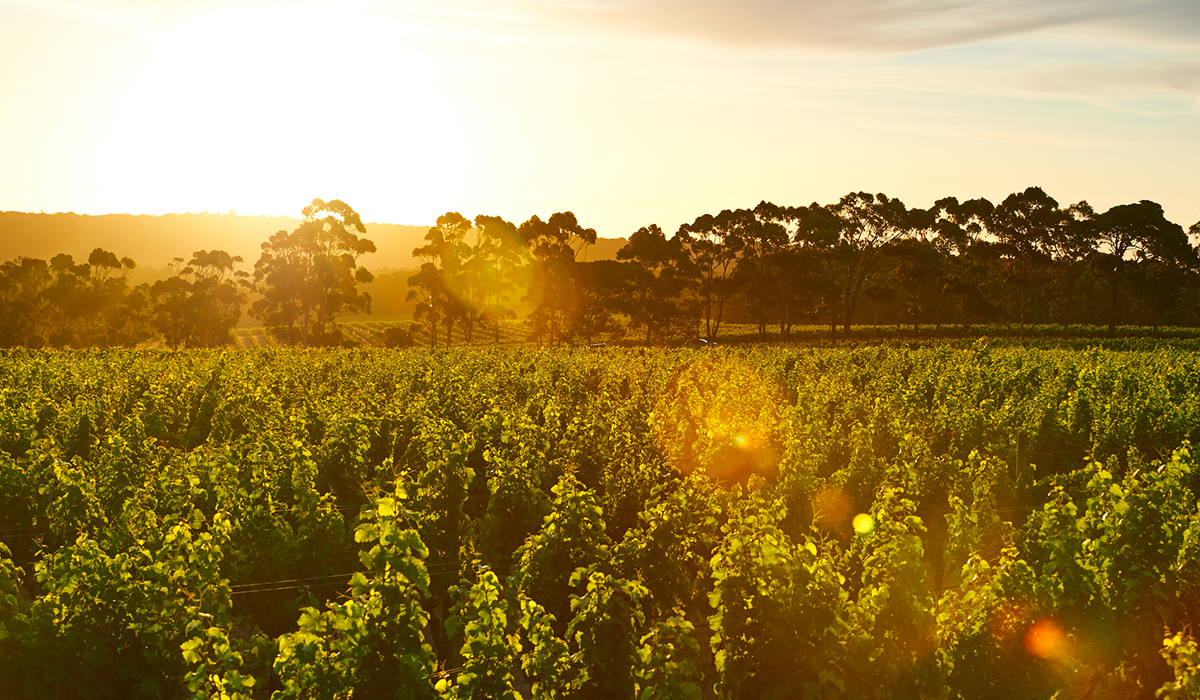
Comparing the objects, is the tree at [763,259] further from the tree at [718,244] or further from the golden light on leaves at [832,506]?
the golden light on leaves at [832,506]

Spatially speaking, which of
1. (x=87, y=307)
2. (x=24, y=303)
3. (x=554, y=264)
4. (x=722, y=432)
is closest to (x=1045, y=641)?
(x=722, y=432)

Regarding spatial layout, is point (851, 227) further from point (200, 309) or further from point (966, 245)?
point (200, 309)

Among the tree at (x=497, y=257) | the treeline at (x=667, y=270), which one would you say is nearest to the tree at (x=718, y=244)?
the treeline at (x=667, y=270)

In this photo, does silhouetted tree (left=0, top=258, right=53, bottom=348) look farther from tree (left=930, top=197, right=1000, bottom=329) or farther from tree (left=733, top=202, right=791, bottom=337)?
tree (left=930, top=197, right=1000, bottom=329)

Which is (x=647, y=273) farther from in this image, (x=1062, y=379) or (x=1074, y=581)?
(x=1074, y=581)

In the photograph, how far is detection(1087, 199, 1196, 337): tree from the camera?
62.6 meters

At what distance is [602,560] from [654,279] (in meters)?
57.0

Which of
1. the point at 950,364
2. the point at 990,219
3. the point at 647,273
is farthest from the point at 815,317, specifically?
the point at 950,364

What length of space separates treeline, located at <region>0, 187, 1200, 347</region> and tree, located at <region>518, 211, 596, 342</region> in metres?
0.11

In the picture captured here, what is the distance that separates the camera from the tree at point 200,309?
2874 inches

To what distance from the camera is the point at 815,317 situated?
3492 inches

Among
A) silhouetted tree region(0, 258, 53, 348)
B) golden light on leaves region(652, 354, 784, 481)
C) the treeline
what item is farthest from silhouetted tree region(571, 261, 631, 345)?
silhouetted tree region(0, 258, 53, 348)

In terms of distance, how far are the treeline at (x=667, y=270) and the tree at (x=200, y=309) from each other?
0.18m

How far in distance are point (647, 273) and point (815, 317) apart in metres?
32.0
